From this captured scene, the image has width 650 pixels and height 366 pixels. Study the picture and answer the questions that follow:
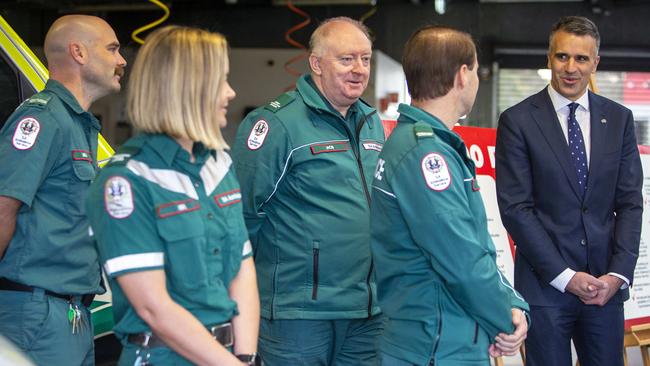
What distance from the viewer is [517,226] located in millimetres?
3129

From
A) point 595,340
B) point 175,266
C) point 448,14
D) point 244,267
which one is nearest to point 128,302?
point 175,266

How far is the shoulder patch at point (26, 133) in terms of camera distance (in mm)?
2535

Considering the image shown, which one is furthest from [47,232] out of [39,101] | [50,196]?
[39,101]

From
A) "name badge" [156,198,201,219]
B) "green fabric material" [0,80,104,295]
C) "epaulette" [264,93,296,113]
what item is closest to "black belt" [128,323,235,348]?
"name badge" [156,198,201,219]

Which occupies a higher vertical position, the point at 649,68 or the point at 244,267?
the point at 649,68

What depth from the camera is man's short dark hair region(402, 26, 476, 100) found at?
232 cm

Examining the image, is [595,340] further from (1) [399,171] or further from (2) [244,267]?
(2) [244,267]

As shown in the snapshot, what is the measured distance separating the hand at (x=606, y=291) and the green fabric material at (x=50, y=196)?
1743 mm

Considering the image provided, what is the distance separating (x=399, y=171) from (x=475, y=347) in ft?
1.65

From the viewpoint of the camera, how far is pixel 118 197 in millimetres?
1803

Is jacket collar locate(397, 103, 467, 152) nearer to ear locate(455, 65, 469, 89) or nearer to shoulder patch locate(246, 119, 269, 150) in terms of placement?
ear locate(455, 65, 469, 89)

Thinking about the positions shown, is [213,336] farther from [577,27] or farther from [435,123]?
[577,27]

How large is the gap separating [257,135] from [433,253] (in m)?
0.92

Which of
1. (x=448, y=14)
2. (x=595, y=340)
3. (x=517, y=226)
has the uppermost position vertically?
(x=448, y=14)
